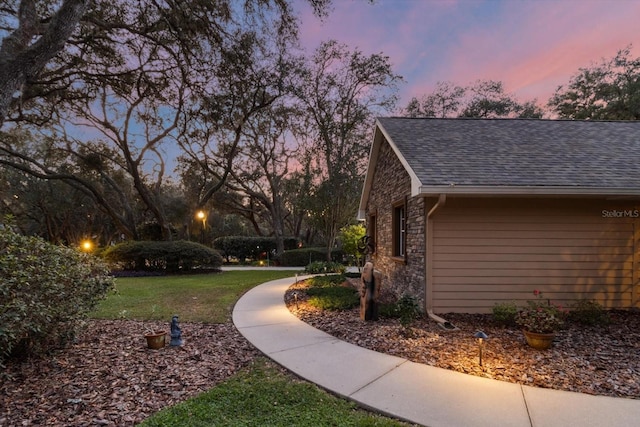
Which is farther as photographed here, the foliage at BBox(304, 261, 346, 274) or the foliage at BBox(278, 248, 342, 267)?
the foliage at BBox(278, 248, 342, 267)

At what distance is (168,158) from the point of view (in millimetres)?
20672

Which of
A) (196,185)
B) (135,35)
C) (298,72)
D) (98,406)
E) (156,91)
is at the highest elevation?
(298,72)

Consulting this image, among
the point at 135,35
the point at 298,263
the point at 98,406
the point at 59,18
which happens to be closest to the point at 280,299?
the point at 98,406

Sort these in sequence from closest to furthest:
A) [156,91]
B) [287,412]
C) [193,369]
Result: 1. [287,412]
2. [193,369]
3. [156,91]

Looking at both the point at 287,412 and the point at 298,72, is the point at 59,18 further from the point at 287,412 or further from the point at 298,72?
the point at 298,72

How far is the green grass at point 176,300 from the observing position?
6.21m

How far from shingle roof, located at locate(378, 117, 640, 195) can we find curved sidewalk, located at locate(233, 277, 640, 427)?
288 centimetres

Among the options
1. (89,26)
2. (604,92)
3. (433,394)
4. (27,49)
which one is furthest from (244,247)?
(604,92)

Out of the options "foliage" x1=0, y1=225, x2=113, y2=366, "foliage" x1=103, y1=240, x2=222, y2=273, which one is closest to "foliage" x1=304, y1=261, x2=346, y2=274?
"foliage" x1=103, y1=240, x2=222, y2=273

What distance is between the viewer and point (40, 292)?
3.53m

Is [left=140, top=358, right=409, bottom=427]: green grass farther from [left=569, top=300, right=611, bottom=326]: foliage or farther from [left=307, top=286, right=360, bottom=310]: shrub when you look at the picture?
[left=569, top=300, right=611, bottom=326]: foliage

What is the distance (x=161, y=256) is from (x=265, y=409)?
41.4 feet

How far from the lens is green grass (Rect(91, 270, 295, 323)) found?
6.21 metres

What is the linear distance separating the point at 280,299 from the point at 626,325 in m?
6.48
